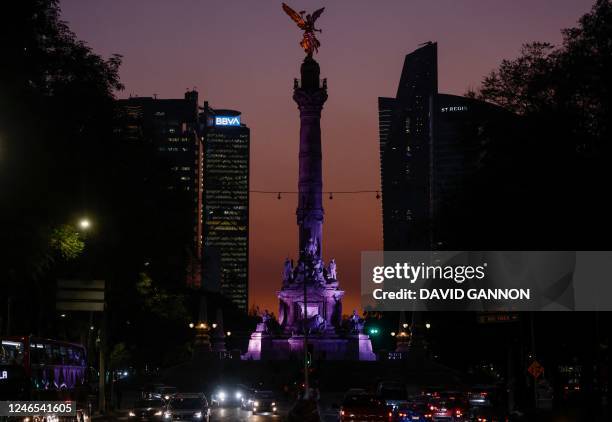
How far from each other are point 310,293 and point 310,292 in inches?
6.5

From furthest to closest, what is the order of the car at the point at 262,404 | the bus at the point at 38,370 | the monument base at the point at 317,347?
the monument base at the point at 317,347, the car at the point at 262,404, the bus at the point at 38,370

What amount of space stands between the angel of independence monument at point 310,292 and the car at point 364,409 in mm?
65589

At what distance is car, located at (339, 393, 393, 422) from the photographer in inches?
1383

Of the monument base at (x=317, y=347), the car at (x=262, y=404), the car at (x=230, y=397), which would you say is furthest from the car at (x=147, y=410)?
the monument base at (x=317, y=347)

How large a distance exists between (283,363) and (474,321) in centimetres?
3729

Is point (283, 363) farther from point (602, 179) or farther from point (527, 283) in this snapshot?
point (602, 179)

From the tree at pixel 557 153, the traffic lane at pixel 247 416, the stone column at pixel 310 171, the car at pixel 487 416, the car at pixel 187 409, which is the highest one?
the stone column at pixel 310 171

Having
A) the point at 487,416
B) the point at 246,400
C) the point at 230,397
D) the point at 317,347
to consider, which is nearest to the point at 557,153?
the point at 487,416

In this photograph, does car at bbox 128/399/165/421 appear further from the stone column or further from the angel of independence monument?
the stone column

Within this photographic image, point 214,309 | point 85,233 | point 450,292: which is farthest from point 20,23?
point 214,309

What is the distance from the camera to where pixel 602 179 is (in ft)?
117

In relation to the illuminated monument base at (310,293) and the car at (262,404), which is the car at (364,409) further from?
the illuminated monument base at (310,293)

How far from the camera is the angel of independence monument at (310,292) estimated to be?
337ft

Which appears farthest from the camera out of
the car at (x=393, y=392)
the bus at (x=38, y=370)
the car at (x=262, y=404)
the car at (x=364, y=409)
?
the car at (x=262, y=404)
